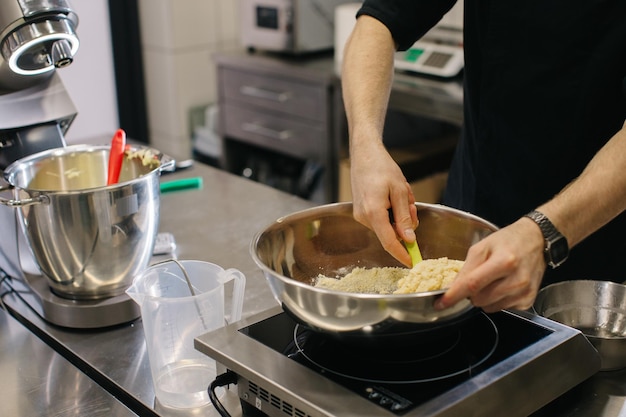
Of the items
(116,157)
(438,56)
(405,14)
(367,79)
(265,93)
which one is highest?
(405,14)

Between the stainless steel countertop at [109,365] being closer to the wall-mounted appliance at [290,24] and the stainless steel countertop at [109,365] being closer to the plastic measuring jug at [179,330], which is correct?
the plastic measuring jug at [179,330]

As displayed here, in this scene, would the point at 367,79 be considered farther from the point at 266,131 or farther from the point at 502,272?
the point at 266,131

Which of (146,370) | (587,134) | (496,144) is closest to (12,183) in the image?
A: (146,370)

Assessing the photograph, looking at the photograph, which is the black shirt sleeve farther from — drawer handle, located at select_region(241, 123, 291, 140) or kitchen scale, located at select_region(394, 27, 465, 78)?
drawer handle, located at select_region(241, 123, 291, 140)

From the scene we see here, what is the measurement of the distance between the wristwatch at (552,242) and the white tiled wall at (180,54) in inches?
121

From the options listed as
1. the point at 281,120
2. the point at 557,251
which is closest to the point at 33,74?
the point at 557,251

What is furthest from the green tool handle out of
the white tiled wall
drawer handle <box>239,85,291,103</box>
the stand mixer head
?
the white tiled wall

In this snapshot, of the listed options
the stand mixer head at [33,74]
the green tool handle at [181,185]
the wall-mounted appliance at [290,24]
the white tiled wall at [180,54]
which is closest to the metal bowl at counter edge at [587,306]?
the stand mixer head at [33,74]

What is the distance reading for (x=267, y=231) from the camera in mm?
1126

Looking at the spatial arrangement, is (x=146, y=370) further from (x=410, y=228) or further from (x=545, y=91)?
(x=545, y=91)

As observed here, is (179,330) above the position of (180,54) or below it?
above

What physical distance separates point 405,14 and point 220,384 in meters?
0.87

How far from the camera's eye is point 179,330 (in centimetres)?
116

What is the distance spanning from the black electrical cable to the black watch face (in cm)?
44
